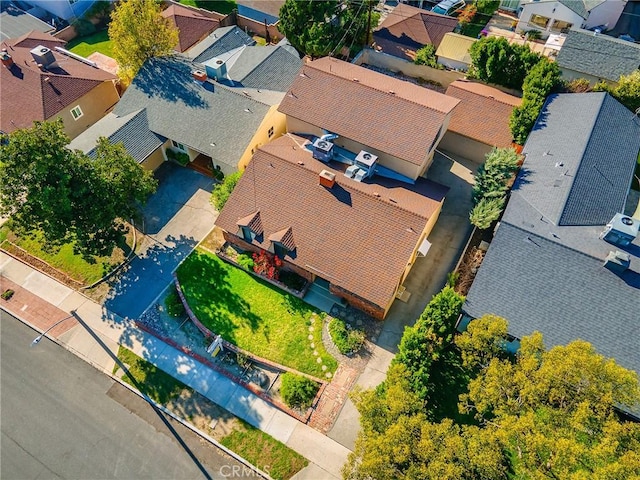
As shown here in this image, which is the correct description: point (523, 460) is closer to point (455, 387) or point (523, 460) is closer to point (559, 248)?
point (455, 387)

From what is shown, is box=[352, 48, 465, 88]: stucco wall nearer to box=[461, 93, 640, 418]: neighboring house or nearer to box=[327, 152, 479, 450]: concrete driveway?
box=[327, 152, 479, 450]: concrete driveway

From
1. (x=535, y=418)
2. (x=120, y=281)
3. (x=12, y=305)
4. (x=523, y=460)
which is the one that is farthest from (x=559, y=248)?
(x=12, y=305)

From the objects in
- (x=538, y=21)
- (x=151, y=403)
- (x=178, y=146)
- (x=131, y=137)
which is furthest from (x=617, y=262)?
(x=131, y=137)

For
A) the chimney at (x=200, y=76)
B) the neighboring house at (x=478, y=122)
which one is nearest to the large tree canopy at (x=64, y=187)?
the chimney at (x=200, y=76)

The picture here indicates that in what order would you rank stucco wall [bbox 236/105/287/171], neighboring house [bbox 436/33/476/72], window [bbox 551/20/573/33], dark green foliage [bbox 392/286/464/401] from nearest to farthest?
dark green foliage [bbox 392/286/464/401] < stucco wall [bbox 236/105/287/171] < neighboring house [bbox 436/33/476/72] < window [bbox 551/20/573/33]

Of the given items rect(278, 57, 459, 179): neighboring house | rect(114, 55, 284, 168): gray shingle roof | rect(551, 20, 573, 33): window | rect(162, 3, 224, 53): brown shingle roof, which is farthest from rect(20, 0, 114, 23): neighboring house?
rect(551, 20, 573, 33): window

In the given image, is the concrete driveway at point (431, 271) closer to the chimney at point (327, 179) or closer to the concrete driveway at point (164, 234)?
the chimney at point (327, 179)

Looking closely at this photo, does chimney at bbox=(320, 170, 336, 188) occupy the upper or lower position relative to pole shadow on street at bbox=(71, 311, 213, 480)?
upper
